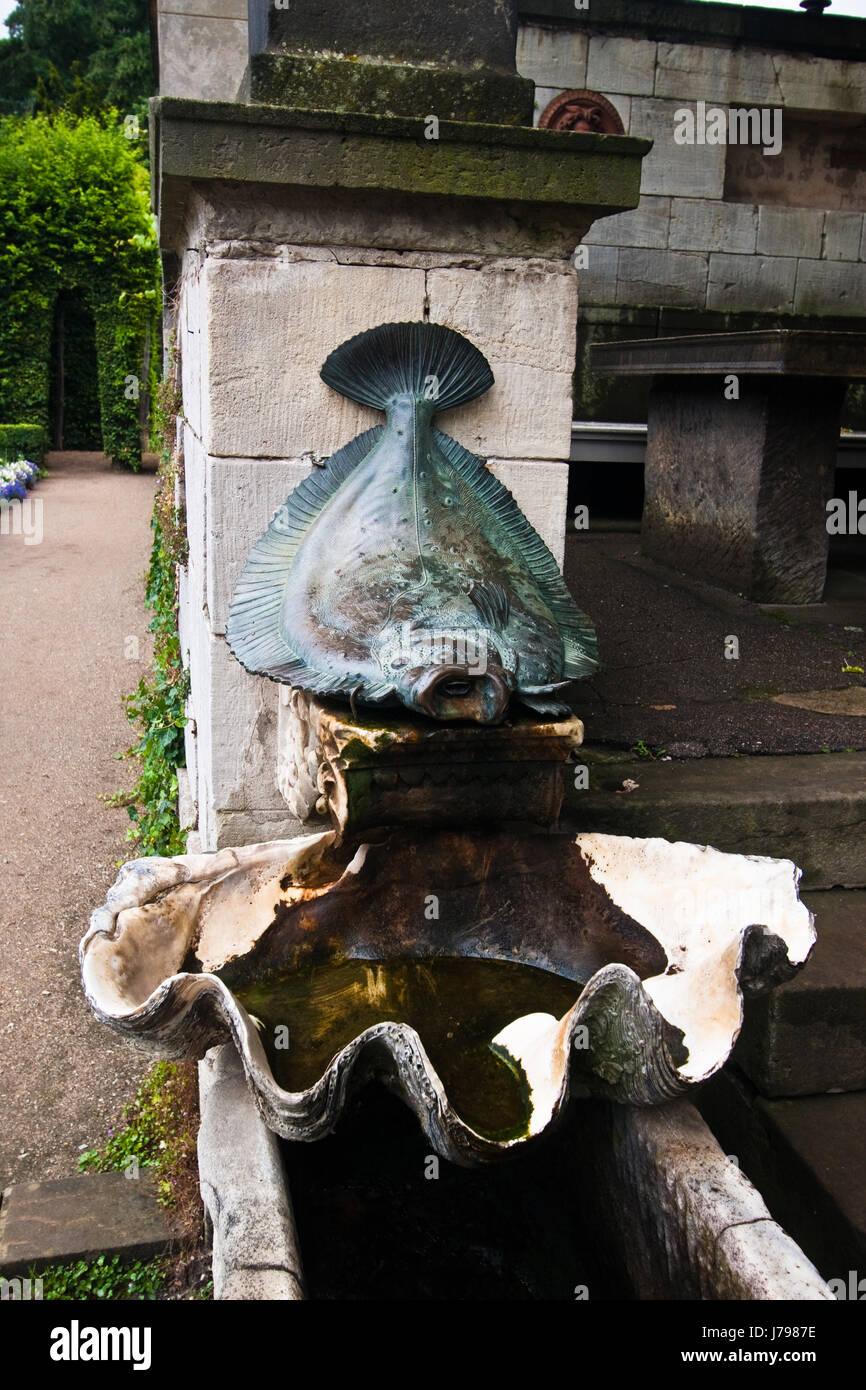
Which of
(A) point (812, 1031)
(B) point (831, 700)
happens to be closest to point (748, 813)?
(A) point (812, 1031)

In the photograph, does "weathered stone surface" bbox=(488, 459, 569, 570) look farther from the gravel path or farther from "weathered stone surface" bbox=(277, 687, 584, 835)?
the gravel path

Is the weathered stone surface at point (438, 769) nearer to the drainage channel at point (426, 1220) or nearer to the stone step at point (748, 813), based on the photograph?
the drainage channel at point (426, 1220)

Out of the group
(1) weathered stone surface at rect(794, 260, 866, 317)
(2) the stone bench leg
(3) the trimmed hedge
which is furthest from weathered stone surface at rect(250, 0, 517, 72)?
(3) the trimmed hedge

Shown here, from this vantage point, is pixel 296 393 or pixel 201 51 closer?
pixel 296 393

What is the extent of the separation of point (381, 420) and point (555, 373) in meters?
0.48

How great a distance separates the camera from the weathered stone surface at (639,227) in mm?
8836

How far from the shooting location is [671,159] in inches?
347

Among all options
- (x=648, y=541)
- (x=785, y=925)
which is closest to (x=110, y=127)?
(x=648, y=541)

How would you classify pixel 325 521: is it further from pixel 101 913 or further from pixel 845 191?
pixel 845 191

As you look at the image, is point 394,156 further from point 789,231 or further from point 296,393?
point 789,231

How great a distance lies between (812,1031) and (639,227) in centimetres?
768

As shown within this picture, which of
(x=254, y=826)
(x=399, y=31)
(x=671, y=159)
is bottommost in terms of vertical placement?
(x=254, y=826)

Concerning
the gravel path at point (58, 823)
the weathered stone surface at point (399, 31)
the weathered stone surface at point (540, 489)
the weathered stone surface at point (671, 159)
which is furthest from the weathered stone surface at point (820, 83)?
the weathered stone surface at point (540, 489)

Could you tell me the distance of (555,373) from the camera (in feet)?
9.53
